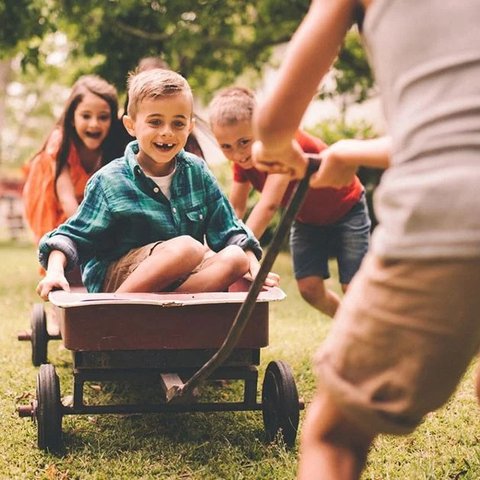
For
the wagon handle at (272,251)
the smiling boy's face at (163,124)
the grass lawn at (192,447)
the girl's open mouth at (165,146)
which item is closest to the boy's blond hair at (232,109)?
the smiling boy's face at (163,124)

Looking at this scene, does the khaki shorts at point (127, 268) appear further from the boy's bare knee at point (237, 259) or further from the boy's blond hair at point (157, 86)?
the boy's blond hair at point (157, 86)

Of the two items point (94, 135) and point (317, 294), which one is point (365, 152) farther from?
point (94, 135)

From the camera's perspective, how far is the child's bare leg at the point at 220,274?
335 centimetres

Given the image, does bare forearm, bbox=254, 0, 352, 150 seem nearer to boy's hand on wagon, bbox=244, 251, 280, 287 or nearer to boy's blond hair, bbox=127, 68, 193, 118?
boy's hand on wagon, bbox=244, 251, 280, 287

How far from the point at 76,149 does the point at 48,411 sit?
8.27 ft

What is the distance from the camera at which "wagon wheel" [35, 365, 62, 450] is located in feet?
9.93

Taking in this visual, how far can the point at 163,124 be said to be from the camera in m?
3.44

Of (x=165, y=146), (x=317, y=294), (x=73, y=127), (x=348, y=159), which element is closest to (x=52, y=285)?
(x=165, y=146)

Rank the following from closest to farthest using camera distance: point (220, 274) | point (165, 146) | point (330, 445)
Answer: point (330, 445) → point (220, 274) → point (165, 146)

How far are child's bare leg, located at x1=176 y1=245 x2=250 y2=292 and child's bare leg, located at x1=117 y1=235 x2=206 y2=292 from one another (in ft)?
0.32

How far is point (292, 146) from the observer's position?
179 centimetres

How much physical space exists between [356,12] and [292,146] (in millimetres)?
331

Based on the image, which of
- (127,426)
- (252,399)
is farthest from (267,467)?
(127,426)

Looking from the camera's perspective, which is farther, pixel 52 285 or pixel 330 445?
pixel 52 285
